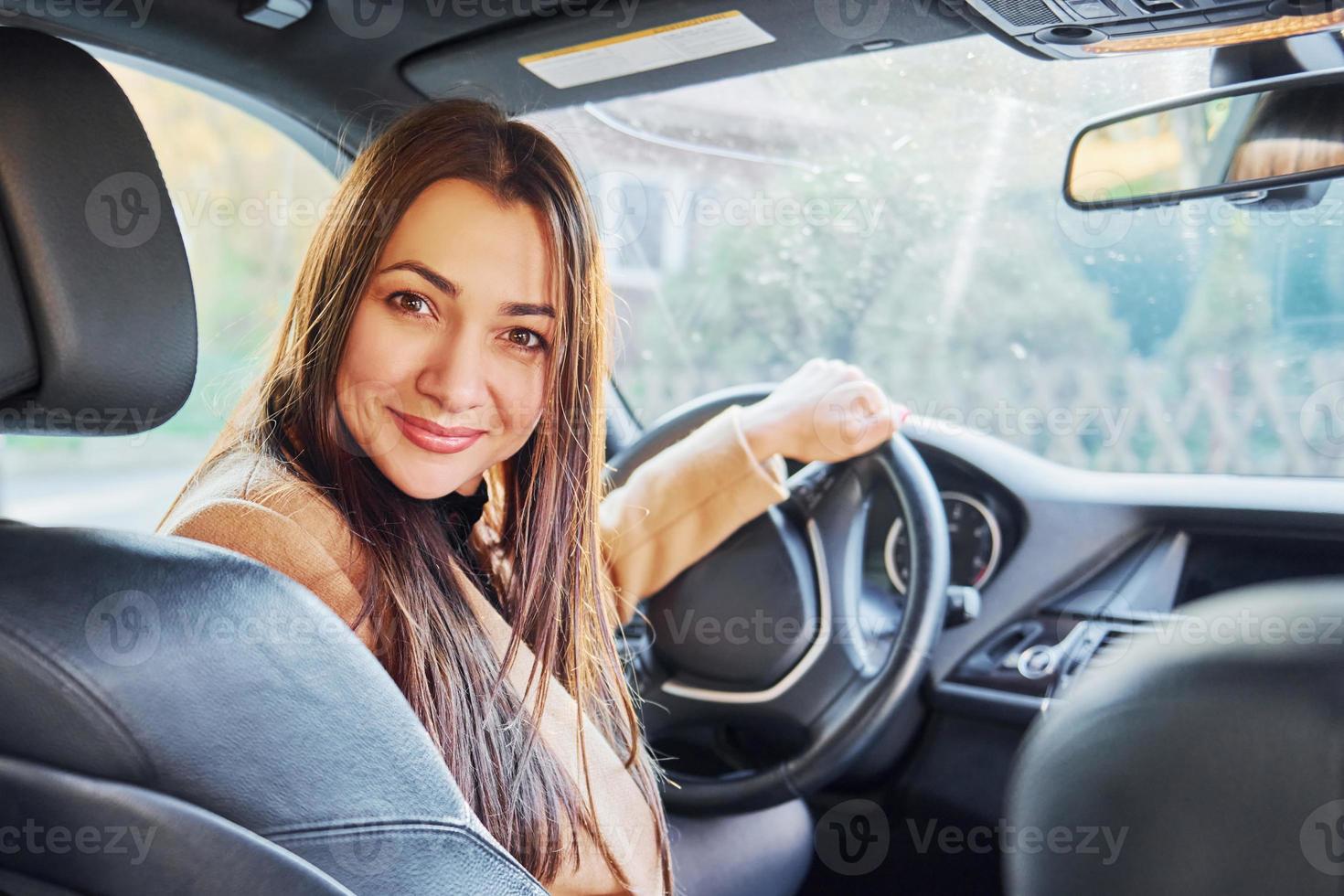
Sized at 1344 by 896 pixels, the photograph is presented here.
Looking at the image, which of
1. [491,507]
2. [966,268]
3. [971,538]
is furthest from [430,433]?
[966,268]

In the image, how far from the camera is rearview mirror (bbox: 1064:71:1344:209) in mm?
1401

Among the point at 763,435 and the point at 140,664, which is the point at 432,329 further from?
the point at 763,435

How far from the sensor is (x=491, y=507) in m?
1.68

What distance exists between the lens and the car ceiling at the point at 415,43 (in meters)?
1.58

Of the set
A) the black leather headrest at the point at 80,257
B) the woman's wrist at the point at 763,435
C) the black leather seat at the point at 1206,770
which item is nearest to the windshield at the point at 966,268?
the woman's wrist at the point at 763,435

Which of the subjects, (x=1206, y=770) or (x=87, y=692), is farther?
(x=87, y=692)

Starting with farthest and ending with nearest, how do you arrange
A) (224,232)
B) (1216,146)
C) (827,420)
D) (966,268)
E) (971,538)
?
1. (966,268)
2. (224,232)
3. (971,538)
4. (827,420)
5. (1216,146)

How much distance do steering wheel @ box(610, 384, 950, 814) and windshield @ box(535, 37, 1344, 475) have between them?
44 cm

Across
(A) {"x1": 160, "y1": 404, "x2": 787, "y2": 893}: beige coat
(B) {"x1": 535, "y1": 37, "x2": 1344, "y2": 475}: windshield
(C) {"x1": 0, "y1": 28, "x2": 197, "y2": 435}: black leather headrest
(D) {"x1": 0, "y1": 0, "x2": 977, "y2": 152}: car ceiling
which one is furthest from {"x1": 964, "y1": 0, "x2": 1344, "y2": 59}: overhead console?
(C) {"x1": 0, "y1": 28, "x2": 197, "y2": 435}: black leather headrest

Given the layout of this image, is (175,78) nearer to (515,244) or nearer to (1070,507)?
(515,244)

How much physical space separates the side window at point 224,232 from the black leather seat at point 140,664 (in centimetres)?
44

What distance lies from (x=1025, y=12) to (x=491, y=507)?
36.2 inches

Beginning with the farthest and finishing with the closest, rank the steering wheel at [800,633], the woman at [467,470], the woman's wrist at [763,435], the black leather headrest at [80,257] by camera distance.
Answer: the woman's wrist at [763,435] → the steering wheel at [800,633] → the woman at [467,470] → the black leather headrest at [80,257]

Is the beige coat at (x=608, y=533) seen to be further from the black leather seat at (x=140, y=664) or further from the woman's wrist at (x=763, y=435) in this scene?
the black leather seat at (x=140, y=664)
